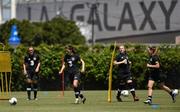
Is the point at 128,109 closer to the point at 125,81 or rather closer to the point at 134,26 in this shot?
the point at 125,81

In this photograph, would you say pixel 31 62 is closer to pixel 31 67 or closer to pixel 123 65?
pixel 31 67

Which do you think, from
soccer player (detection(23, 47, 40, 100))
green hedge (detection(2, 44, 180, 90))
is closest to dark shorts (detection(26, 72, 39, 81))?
soccer player (detection(23, 47, 40, 100))

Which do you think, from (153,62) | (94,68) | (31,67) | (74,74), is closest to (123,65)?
(153,62)

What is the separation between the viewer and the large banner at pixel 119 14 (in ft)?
349

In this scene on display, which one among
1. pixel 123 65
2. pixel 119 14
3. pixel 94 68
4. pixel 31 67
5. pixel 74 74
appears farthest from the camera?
pixel 119 14

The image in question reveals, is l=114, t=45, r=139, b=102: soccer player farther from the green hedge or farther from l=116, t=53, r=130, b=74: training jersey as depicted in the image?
the green hedge

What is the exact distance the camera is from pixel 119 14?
110 m

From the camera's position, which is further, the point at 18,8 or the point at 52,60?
the point at 18,8

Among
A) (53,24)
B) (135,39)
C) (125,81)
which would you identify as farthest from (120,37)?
(125,81)

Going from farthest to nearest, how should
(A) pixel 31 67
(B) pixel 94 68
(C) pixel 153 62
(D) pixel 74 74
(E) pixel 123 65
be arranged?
(B) pixel 94 68
(A) pixel 31 67
(E) pixel 123 65
(D) pixel 74 74
(C) pixel 153 62

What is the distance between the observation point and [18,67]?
37219 millimetres

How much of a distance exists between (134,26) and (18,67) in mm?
72788

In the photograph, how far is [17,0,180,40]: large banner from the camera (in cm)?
10631

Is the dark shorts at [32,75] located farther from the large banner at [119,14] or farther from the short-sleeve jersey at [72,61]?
the large banner at [119,14]
